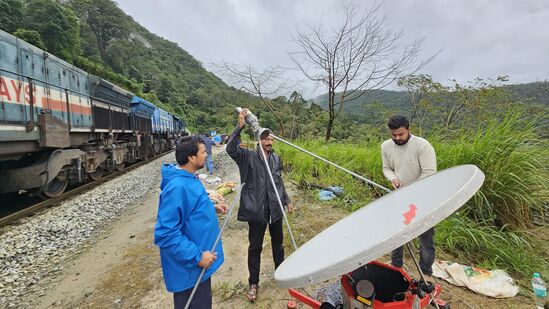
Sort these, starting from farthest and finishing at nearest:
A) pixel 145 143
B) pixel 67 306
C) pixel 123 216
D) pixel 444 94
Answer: pixel 145 143 < pixel 444 94 < pixel 123 216 < pixel 67 306

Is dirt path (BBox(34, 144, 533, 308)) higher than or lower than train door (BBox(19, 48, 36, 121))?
lower

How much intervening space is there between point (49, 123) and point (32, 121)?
345 millimetres

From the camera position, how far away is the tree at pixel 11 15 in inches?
971

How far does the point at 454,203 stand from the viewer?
44.4 inches

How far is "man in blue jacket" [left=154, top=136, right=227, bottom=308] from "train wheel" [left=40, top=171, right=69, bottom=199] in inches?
258

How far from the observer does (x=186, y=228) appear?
1811mm

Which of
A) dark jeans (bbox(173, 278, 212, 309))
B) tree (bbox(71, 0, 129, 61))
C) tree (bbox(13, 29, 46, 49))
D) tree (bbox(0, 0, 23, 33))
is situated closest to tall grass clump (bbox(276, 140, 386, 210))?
dark jeans (bbox(173, 278, 212, 309))

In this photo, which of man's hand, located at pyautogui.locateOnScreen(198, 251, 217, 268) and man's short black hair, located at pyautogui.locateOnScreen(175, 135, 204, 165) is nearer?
man's hand, located at pyautogui.locateOnScreen(198, 251, 217, 268)

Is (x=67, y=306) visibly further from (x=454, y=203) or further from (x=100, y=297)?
(x=454, y=203)

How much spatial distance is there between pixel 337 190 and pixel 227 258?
3.15 metres

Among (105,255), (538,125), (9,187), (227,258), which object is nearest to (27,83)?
(9,187)

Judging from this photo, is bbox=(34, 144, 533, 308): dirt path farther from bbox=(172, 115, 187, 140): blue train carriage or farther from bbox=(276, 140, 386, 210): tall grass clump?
bbox=(172, 115, 187, 140): blue train carriage

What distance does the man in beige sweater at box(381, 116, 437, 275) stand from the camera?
8.62ft

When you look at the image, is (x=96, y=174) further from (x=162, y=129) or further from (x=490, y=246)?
(x=162, y=129)
